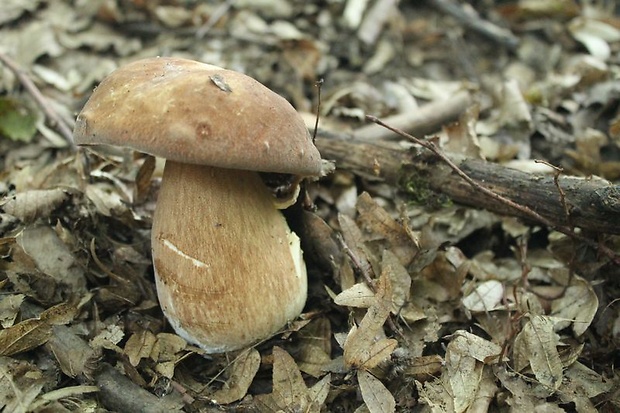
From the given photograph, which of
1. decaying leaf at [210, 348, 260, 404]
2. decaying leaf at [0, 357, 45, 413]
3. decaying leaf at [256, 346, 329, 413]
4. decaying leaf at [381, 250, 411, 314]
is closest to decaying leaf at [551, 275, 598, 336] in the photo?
decaying leaf at [381, 250, 411, 314]

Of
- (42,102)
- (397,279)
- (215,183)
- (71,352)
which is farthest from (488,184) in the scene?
(42,102)

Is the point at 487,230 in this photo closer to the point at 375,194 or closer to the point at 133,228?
the point at 375,194

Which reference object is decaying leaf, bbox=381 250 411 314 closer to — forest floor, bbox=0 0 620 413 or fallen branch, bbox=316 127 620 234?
forest floor, bbox=0 0 620 413

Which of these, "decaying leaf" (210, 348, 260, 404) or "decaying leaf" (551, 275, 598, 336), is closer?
"decaying leaf" (210, 348, 260, 404)

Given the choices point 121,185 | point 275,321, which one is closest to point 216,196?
point 275,321

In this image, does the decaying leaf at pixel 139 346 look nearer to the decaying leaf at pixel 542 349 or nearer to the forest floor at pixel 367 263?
the forest floor at pixel 367 263

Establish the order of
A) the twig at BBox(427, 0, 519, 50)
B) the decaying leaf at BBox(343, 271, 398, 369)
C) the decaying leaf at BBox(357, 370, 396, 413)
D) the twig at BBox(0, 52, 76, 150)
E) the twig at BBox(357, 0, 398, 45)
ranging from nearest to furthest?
the decaying leaf at BBox(357, 370, 396, 413) → the decaying leaf at BBox(343, 271, 398, 369) → the twig at BBox(0, 52, 76, 150) → the twig at BBox(357, 0, 398, 45) → the twig at BBox(427, 0, 519, 50)

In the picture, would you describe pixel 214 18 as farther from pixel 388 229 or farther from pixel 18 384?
pixel 18 384
